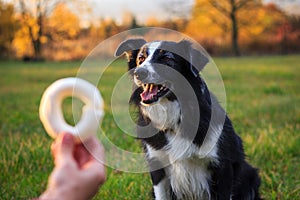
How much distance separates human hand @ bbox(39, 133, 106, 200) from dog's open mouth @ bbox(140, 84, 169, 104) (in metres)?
1.76

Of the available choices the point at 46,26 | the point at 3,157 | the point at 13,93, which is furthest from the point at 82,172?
the point at 46,26

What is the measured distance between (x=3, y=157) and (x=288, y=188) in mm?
2737

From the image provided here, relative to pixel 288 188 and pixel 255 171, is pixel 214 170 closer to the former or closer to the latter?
pixel 255 171

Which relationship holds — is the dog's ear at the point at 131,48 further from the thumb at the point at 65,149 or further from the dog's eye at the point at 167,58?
the thumb at the point at 65,149

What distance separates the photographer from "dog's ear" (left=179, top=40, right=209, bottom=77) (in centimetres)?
298

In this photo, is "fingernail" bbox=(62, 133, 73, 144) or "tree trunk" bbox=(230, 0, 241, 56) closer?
"fingernail" bbox=(62, 133, 73, 144)

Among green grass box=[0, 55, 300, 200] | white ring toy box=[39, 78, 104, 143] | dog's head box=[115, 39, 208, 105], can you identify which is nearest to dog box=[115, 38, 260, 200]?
dog's head box=[115, 39, 208, 105]

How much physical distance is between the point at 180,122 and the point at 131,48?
65 cm

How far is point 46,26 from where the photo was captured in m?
18.5

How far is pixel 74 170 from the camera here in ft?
3.85

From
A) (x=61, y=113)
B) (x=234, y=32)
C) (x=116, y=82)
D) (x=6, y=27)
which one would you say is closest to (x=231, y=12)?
(x=234, y=32)

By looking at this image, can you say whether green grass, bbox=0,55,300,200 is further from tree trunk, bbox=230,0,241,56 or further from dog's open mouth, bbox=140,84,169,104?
tree trunk, bbox=230,0,241,56

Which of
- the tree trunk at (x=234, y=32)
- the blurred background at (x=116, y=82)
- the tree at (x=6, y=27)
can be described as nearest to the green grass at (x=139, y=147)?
the blurred background at (x=116, y=82)

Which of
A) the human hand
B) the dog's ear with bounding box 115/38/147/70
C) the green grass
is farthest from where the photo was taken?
the green grass
